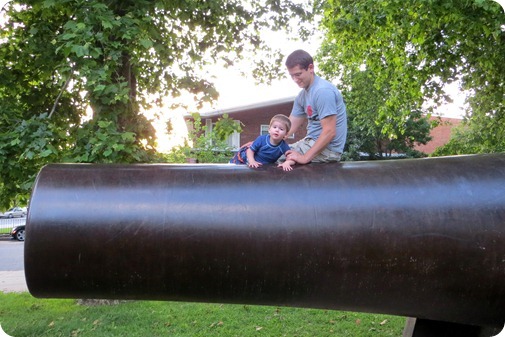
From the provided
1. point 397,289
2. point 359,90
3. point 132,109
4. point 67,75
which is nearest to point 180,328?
point 132,109

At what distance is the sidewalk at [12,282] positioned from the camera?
10852 millimetres

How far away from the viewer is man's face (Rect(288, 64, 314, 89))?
372cm

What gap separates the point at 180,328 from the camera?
691 centimetres

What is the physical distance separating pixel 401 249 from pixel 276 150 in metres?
1.18

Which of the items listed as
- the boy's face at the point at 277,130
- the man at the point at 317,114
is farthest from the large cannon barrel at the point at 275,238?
the boy's face at the point at 277,130

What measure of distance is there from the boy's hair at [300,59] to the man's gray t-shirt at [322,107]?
165mm

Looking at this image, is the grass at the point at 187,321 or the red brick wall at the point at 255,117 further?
the red brick wall at the point at 255,117

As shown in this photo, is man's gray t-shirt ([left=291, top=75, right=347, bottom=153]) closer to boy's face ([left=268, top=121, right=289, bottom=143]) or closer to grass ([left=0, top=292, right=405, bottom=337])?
boy's face ([left=268, top=121, right=289, bottom=143])

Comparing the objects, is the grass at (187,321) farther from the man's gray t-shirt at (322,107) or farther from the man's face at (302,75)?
the man's face at (302,75)

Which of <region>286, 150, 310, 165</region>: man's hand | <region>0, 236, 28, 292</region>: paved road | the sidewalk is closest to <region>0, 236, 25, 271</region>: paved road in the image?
<region>0, 236, 28, 292</region>: paved road

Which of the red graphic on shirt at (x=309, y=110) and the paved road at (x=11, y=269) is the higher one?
the red graphic on shirt at (x=309, y=110)

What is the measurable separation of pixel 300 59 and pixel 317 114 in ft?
1.39

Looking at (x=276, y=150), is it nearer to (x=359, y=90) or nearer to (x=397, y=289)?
(x=397, y=289)

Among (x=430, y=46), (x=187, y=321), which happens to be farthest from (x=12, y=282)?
(x=430, y=46)
